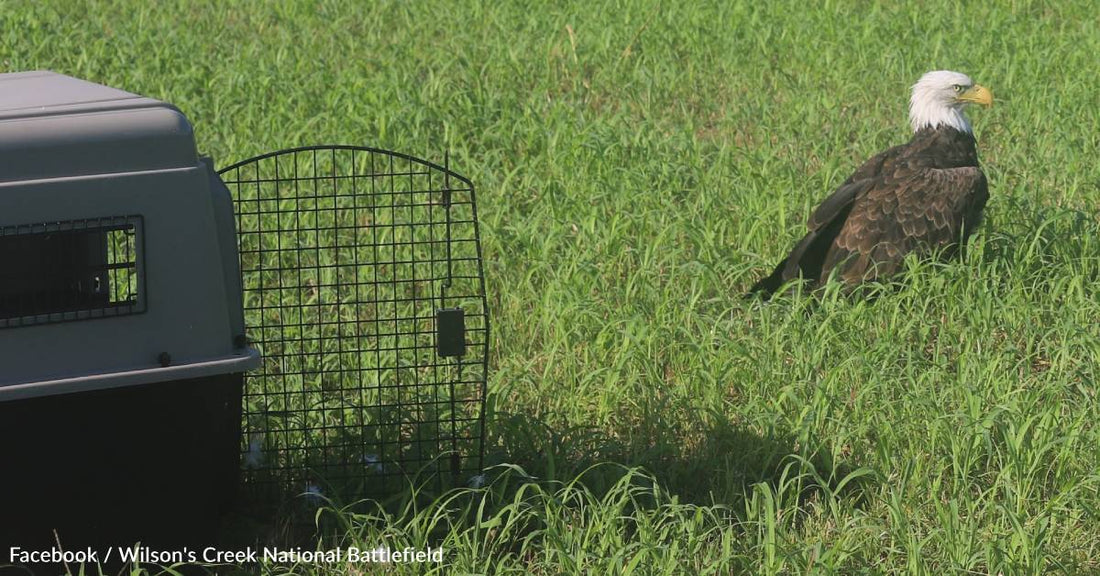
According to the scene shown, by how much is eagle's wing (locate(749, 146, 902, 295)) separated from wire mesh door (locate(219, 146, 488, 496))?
1.34 metres

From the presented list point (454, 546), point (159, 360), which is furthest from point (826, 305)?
point (159, 360)

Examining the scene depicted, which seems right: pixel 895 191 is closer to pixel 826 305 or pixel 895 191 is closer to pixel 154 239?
pixel 826 305

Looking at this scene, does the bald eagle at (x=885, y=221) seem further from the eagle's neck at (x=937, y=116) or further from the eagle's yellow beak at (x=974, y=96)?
the eagle's yellow beak at (x=974, y=96)

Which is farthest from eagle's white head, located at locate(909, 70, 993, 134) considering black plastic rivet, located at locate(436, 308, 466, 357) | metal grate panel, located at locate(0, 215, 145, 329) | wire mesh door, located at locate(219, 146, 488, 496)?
metal grate panel, located at locate(0, 215, 145, 329)

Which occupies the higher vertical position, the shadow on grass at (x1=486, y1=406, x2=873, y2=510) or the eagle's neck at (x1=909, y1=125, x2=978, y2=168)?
the eagle's neck at (x1=909, y1=125, x2=978, y2=168)

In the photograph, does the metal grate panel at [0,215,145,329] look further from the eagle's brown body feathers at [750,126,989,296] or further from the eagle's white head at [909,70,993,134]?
the eagle's white head at [909,70,993,134]

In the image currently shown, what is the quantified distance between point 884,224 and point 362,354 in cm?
Result: 239

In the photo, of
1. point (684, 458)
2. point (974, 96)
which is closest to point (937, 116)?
point (974, 96)

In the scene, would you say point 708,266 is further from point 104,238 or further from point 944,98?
point 104,238

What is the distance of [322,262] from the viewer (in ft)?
18.6

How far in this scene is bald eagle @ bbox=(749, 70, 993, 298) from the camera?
5.43 m

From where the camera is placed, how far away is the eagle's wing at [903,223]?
5426 millimetres

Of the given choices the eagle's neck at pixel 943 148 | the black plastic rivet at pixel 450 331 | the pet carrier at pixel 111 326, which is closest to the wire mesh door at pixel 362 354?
the black plastic rivet at pixel 450 331

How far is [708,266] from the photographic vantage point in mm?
5363
